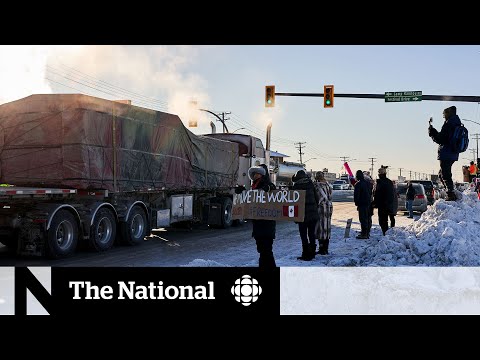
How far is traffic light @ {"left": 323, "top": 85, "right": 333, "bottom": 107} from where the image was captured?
82.7 ft

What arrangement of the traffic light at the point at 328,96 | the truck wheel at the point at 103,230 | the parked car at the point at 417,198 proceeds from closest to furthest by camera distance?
the truck wheel at the point at 103,230 < the traffic light at the point at 328,96 < the parked car at the point at 417,198

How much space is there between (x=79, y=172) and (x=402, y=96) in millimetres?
16794

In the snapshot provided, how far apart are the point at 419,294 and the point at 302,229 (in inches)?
134

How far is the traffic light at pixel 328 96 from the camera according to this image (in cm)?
2520

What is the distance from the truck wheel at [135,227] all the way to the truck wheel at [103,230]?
1.42 feet

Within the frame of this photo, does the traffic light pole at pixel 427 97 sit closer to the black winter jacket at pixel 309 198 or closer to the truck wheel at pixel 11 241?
the black winter jacket at pixel 309 198

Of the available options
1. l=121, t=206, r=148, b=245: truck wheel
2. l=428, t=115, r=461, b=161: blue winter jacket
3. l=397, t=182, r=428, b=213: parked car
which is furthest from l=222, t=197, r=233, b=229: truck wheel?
l=428, t=115, r=461, b=161: blue winter jacket

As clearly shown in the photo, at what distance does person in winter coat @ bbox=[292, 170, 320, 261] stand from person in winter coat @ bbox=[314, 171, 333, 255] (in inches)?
24.6

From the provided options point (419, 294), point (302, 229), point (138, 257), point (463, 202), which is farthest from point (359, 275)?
point (138, 257)

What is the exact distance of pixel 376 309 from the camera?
7.41m

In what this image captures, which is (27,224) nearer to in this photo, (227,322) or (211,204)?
(227,322)

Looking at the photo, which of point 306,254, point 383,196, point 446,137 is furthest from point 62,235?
point 383,196

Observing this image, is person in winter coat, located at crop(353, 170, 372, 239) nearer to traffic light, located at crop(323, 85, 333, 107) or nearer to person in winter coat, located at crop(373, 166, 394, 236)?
person in winter coat, located at crop(373, 166, 394, 236)

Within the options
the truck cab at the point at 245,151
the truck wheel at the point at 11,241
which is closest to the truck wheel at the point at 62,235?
the truck wheel at the point at 11,241
